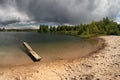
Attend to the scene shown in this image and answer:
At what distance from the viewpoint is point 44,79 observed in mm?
14562

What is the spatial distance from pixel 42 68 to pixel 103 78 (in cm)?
635

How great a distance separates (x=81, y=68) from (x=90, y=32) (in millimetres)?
86248

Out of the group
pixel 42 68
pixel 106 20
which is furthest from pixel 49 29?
pixel 42 68

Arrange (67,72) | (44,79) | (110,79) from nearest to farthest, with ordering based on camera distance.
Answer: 1. (110,79)
2. (44,79)
3. (67,72)

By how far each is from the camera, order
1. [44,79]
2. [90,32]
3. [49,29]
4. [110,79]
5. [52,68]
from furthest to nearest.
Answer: [49,29]
[90,32]
[52,68]
[44,79]
[110,79]

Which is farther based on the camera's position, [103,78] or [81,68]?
[81,68]

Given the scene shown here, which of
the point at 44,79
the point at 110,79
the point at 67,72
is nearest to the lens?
the point at 110,79

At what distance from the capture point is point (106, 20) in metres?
108

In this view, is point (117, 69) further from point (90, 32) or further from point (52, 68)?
point (90, 32)

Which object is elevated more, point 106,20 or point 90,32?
point 106,20

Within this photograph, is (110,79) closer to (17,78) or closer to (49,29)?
(17,78)

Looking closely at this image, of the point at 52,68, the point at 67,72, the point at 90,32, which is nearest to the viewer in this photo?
the point at 67,72

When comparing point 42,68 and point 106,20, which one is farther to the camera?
point 106,20

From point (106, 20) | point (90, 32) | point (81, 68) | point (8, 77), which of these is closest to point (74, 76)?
point (81, 68)
